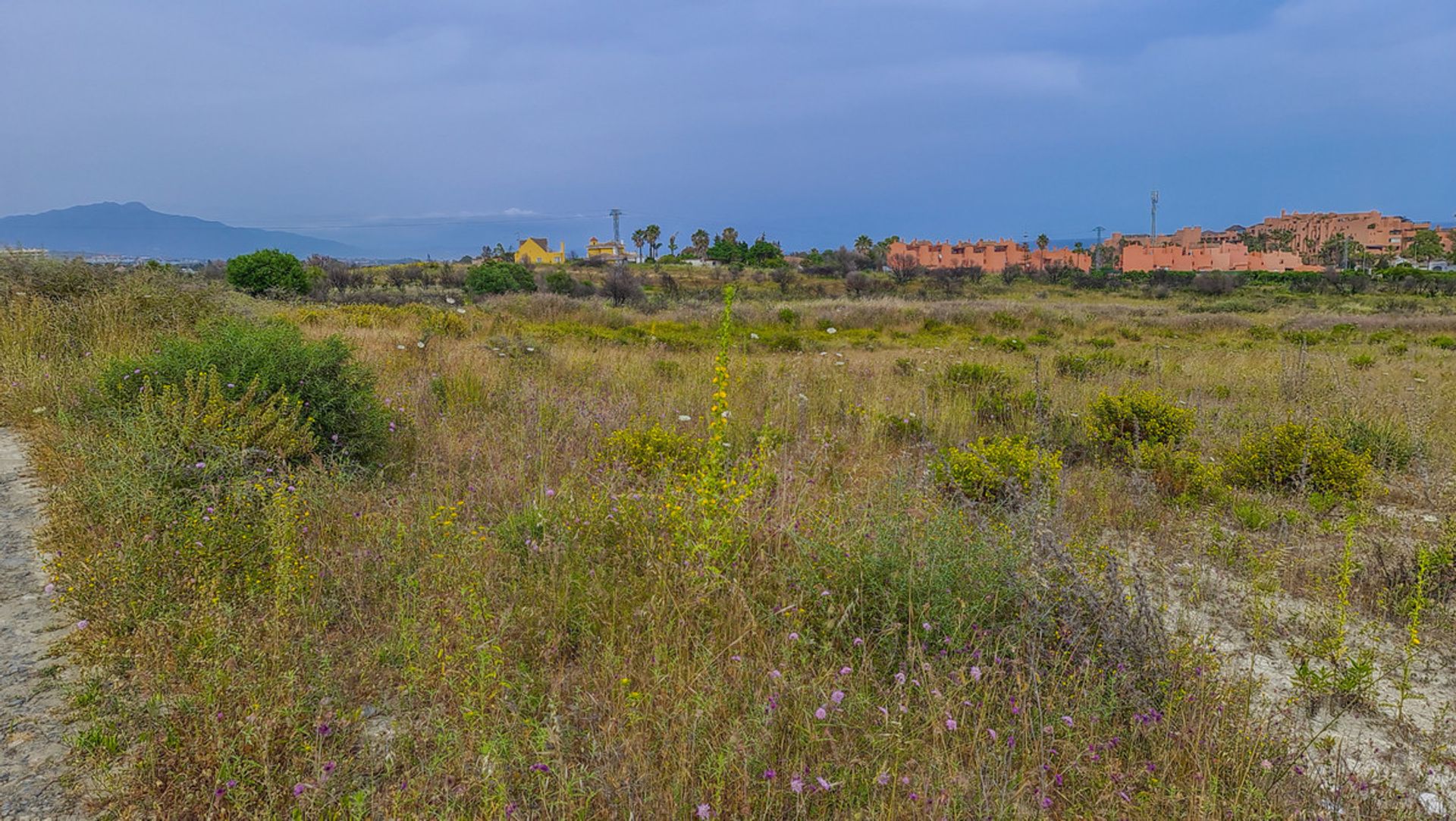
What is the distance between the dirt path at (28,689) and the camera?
1.94 meters

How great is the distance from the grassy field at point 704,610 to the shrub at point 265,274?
55.3 feet

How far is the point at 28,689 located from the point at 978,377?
893 cm

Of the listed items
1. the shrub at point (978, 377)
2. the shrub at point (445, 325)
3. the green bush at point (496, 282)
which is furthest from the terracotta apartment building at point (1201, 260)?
the shrub at point (445, 325)

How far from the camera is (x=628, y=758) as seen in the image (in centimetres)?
204

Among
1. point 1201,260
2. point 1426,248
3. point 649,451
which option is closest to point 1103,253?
point 1201,260

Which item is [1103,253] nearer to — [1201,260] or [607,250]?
[1201,260]

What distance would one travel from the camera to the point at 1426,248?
68438mm

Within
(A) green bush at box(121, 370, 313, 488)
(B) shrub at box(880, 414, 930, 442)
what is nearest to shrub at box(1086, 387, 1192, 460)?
(B) shrub at box(880, 414, 930, 442)

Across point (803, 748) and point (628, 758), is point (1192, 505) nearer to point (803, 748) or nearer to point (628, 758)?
point (803, 748)

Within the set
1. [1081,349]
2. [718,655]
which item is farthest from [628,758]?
[1081,349]

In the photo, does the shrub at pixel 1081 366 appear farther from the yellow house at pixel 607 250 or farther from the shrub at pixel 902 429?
the yellow house at pixel 607 250

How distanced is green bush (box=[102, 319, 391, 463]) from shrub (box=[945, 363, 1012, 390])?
6776 mm

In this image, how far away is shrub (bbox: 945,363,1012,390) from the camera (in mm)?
8938

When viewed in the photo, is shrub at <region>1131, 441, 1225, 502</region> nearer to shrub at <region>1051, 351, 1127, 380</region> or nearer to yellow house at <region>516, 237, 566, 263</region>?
shrub at <region>1051, 351, 1127, 380</region>
